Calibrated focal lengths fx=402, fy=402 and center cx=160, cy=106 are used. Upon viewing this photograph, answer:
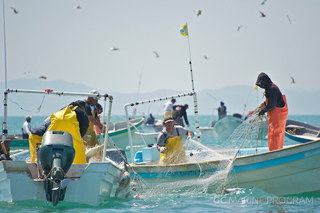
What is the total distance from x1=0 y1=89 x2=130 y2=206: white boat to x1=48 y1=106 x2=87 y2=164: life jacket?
1.09ft

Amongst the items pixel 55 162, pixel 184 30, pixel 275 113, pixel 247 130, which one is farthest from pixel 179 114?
pixel 55 162

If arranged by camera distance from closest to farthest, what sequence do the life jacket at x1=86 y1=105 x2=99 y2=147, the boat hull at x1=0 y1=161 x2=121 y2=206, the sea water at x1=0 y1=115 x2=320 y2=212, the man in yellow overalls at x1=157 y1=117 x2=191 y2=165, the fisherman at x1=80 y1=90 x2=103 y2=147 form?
the boat hull at x1=0 y1=161 x2=121 y2=206
the sea water at x1=0 y1=115 x2=320 y2=212
the man in yellow overalls at x1=157 y1=117 x2=191 y2=165
the fisherman at x1=80 y1=90 x2=103 y2=147
the life jacket at x1=86 y1=105 x2=99 y2=147

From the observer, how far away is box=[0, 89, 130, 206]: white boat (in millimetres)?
5621

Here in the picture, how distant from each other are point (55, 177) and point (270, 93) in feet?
14.1

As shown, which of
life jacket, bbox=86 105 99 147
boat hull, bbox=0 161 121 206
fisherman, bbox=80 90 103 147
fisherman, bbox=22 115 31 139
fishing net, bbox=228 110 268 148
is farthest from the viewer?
fisherman, bbox=22 115 31 139

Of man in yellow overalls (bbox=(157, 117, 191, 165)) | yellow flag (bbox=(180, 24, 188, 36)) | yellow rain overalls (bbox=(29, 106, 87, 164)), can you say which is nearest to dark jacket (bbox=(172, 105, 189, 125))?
yellow flag (bbox=(180, 24, 188, 36))

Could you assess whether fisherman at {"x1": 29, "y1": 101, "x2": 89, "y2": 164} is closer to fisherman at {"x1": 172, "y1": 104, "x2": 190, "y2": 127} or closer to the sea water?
the sea water

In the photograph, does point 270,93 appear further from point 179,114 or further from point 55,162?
point 179,114

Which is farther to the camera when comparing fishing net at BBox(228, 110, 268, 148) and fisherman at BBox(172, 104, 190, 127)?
fisherman at BBox(172, 104, 190, 127)

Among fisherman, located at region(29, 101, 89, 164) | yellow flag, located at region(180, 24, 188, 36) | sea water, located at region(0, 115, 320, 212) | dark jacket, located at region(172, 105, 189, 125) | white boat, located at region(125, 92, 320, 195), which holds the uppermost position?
yellow flag, located at region(180, 24, 188, 36)

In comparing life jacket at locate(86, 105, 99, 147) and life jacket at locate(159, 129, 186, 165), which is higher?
life jacket at locate(86, 105, 99, 147)

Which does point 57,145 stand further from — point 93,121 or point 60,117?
point 93,121

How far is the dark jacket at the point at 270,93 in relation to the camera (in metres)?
7.60

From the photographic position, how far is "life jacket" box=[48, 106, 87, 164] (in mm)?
6160
